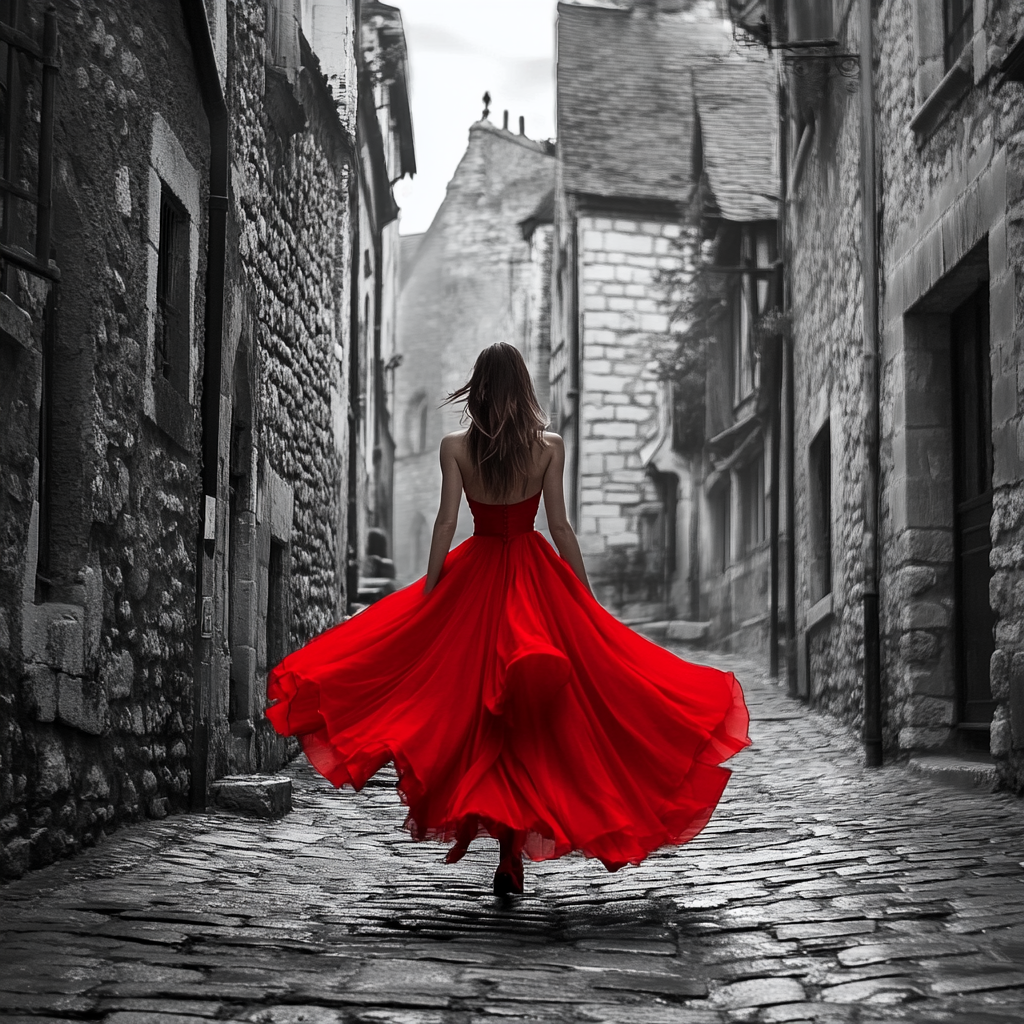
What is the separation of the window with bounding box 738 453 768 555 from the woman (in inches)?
457

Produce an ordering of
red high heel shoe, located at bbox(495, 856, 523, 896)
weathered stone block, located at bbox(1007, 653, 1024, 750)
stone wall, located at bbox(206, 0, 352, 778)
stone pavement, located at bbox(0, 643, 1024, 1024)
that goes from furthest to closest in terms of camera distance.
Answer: stone wall, located at bbox(206, 0, 352, 778) → weathered stone block, located at bbox(1007, 653, 1024, 750) → red high heel shoe, located at bbox(495, 856, 523, 896) → stone pavement, located at bbox(0, 643, 1024, 1024)

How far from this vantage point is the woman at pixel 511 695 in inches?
148

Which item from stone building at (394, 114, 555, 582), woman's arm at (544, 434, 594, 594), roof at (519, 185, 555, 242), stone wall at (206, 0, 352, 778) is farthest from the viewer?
stone building at (394, 114, 555, 582)

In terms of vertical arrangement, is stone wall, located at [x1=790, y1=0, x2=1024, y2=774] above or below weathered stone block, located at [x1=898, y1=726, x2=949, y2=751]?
above

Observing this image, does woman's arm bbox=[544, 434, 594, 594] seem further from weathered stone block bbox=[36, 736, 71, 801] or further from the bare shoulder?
weathered stone block bbox=[36, 736, 71, 801]

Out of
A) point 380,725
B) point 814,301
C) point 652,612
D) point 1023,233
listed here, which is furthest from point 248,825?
point 652,612

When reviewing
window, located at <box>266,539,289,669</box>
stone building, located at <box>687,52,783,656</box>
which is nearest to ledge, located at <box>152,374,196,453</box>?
window, located at <box>266,539,289,669</box>

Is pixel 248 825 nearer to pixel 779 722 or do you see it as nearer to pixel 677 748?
pixel 677 748

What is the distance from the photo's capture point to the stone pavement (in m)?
2.83

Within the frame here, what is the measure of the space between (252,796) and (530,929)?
2854 millimetres

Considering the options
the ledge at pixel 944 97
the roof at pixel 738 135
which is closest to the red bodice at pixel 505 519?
the ledge at pixel 944 97

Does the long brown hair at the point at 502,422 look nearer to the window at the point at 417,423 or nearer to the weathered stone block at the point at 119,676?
the weathered stone block at the point at 119,676

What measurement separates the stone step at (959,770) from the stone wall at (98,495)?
3.59 m

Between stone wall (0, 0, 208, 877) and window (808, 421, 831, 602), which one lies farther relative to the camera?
window (808, 421, 831, 602)
